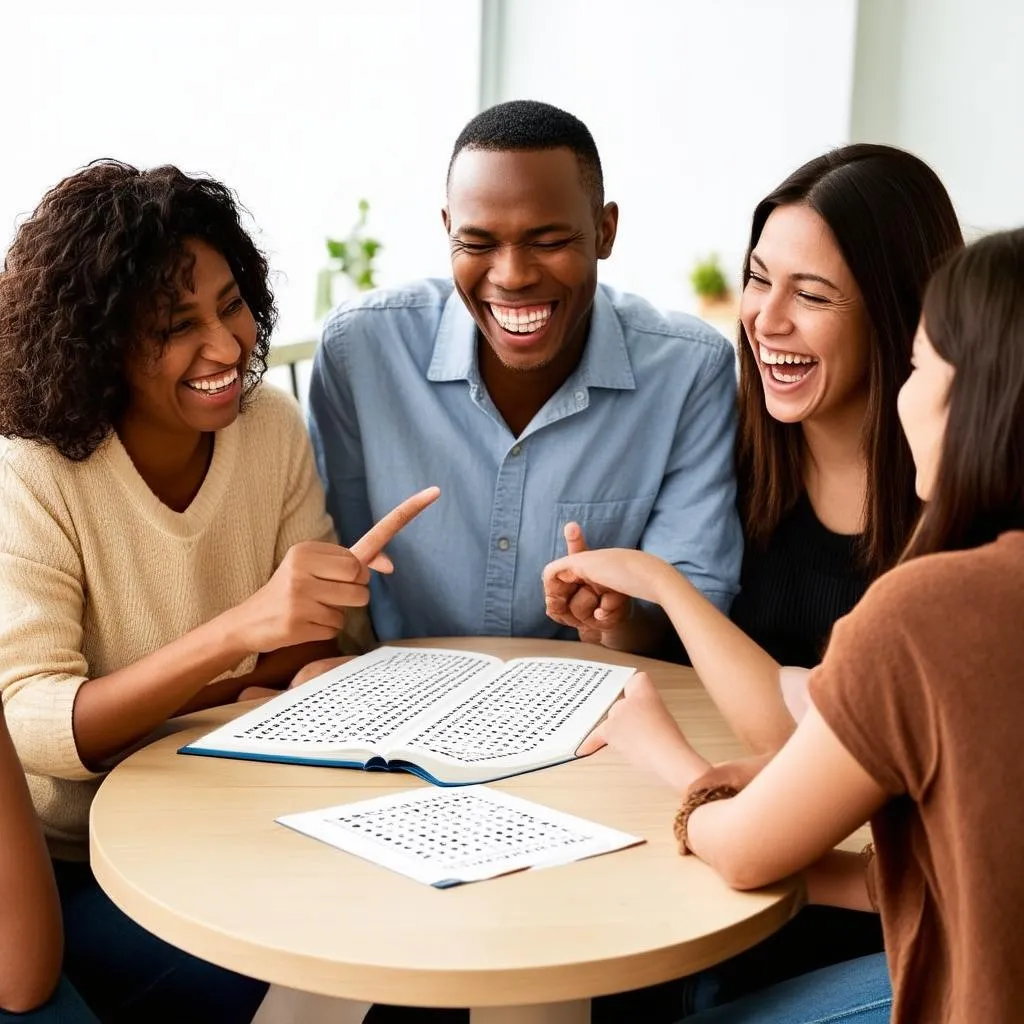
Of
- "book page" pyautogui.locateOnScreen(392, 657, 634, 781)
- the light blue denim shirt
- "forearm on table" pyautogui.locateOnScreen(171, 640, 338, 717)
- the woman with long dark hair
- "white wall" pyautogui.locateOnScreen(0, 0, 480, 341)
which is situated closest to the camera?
"book page" pyautogui.locateOnScreen(392, 657, 634, 781)

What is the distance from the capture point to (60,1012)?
1227 millimetres

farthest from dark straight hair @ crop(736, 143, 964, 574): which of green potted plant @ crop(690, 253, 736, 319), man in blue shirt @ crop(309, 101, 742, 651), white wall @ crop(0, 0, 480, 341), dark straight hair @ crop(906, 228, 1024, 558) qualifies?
green potted plant @ crop(690, 253, 736, 319)

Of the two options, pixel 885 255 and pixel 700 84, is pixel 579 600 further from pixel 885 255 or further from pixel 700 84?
pixel 700 84

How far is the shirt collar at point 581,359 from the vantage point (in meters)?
2.05

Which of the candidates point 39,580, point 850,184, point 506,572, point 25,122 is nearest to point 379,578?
point 506,572

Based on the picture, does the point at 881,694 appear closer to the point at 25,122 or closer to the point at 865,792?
the point at 865,792

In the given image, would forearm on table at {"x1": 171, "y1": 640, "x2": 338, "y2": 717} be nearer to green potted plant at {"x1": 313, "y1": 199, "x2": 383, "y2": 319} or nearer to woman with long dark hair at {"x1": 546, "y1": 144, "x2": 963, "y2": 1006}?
woman with long dark hair at {"x1": 546, "y1": 144, "x2": 963, "y2": 1006}

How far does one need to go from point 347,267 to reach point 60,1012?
262 centimetres

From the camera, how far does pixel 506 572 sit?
6.80 ft

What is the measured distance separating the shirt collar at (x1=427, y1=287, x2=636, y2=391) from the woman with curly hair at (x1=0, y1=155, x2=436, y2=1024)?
0.34 meters

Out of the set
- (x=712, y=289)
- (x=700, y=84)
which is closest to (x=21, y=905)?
(x=712, y=289)

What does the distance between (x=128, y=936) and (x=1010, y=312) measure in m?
1.15

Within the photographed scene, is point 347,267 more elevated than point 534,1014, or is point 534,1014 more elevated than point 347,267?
point 347,267

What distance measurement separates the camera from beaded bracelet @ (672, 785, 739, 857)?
1.20 meters
